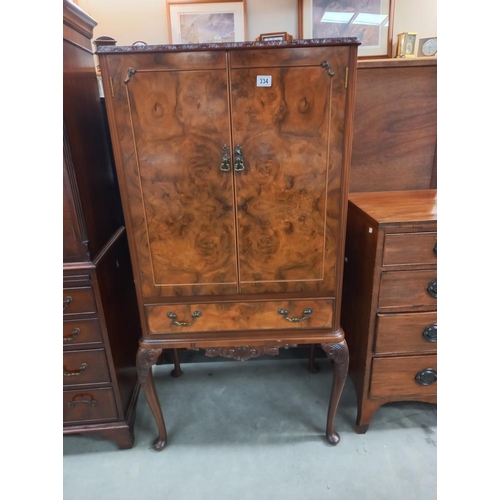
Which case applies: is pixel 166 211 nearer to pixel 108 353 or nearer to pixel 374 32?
pixel 108 353

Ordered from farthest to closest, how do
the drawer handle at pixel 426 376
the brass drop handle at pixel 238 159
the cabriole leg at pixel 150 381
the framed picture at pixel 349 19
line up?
the framed picture at pixel 349 19
the drawer handle at pixel 426 376
the cabriole leg at pixel 150 381
the brass drop handle at pixel 238 159

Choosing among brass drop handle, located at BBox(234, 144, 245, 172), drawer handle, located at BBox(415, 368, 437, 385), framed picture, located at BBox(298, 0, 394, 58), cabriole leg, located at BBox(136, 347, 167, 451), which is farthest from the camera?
framed picture, located at BBox(298, 0, 394, 58)

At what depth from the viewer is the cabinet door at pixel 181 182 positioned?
1024 millimetres

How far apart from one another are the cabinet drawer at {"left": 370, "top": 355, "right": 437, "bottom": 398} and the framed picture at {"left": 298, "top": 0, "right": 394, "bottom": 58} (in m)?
1.38

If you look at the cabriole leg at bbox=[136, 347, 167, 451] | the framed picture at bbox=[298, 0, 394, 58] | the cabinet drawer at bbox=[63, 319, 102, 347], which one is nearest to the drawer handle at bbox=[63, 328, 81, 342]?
the cabinet drawer at bbox=[63, 319, 102, 347]

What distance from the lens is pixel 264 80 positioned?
1.01 m

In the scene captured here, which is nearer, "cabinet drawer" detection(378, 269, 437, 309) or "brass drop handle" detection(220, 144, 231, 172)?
"brass drop handle" detection(220, 144, 231, 172)

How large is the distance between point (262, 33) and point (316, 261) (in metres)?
1.13

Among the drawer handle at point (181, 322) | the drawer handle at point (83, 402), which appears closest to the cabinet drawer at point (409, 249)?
the drawer handle at point (181, 322)

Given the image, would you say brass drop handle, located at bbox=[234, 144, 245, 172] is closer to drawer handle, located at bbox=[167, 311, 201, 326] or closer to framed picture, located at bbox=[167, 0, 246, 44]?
drawer handle, located at bbox=[167, 311, 201, 326]

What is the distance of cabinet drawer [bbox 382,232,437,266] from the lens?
123cm

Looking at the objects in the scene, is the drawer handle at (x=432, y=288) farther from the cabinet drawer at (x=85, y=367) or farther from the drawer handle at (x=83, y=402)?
the drawer handle at (x=83, y=402)

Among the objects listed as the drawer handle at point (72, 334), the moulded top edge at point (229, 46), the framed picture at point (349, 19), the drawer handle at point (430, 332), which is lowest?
the drawer handle at point (430, 332)
